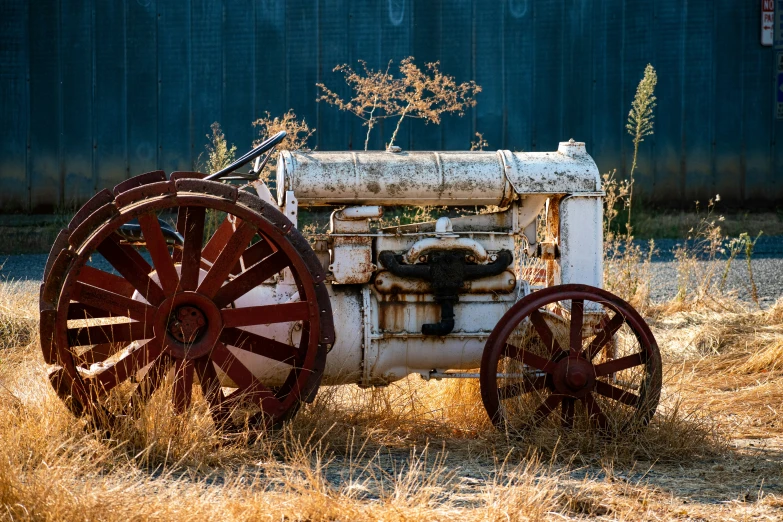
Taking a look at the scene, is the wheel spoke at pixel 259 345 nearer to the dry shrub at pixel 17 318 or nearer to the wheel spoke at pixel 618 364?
the wheel spoke at pixel 618 364

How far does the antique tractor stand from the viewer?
405 cm

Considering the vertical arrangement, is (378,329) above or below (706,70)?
below

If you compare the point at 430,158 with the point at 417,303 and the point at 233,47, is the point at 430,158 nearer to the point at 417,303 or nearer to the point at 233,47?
the point at 417,303

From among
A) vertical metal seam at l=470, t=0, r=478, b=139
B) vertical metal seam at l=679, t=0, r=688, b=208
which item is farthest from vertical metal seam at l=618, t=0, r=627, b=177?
Answer: vertical metal seam at l=470, t=0, r=478, b=139

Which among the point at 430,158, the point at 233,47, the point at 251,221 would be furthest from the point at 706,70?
the point at 251,221

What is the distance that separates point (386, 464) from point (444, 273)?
0.93 metres

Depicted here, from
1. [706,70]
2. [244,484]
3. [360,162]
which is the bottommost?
[244,484]

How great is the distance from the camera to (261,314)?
13.4 ft

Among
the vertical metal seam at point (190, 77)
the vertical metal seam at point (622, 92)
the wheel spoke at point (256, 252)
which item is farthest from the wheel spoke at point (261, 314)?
the vertical metal seam at point (622, 92)

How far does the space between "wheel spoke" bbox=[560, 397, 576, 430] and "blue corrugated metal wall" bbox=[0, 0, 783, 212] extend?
7021 millimetres

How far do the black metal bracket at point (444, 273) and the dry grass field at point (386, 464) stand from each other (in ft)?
1.54

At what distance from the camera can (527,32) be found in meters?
11.3

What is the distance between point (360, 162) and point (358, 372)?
973mm

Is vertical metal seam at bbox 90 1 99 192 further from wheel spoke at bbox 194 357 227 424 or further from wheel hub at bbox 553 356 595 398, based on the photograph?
wheel hub at bbox 553 356 595 398
